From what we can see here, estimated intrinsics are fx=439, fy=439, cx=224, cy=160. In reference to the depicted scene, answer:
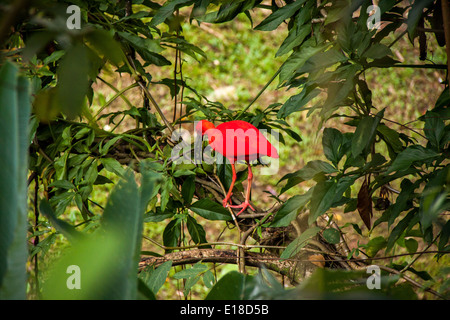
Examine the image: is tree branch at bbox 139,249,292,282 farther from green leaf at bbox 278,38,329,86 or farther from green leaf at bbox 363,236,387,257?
green leaf at bbox 278,38,329,86

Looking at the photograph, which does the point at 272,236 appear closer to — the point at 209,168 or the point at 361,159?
the point at 209,168

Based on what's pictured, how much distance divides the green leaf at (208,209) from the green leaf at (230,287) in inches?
29.6

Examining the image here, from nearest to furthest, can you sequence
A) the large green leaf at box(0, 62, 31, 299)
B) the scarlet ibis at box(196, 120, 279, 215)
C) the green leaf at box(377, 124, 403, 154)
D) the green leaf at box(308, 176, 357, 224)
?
the large green leaf at box(0, 62, 31, 299)
the green leaf at box(308, 176, 357, 224)
the green leaf at box(377, 124, 403, 154)
the scarlet ibis at box(196, 120, 279, 215)

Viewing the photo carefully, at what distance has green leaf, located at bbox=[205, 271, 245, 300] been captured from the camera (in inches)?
12.7

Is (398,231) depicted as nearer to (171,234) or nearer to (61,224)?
(171,234)

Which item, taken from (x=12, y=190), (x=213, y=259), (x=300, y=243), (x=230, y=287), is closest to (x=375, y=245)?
(x=300, y=243)

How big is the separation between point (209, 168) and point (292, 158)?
5.70ft

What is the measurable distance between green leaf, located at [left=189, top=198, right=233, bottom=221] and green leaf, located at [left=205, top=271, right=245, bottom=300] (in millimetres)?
753

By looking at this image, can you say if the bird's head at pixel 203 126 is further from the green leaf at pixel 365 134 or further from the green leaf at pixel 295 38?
the green leaf at pixel 365 134

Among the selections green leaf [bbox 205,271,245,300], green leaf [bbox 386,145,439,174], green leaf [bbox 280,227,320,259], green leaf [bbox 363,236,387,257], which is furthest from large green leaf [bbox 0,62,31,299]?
green leaf [bbox 363,236,387,257]

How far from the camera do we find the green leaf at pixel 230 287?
323mm

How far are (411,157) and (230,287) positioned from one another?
0.52 metres

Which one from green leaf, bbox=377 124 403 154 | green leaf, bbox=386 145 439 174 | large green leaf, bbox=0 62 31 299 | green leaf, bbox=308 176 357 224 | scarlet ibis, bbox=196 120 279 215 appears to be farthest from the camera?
scarlet ibis, bbox=196 120 279 215
